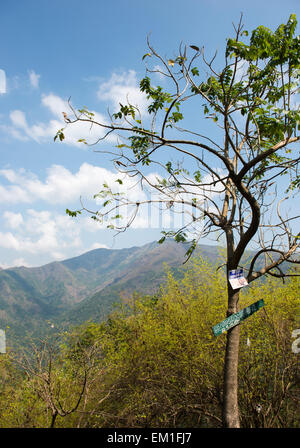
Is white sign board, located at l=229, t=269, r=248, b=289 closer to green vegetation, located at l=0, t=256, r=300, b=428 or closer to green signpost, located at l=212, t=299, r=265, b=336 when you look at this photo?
green signpost, located at l=212, t=299, r=265, b=336

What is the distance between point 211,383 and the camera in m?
5.79

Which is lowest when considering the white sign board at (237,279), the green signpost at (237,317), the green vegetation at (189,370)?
the green vegetation at (189,370)

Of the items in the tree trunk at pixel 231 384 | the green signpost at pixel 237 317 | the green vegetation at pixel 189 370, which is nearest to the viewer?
the green signpost at pixel 237 317

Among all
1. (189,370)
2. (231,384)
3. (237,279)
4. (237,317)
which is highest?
(237,279)

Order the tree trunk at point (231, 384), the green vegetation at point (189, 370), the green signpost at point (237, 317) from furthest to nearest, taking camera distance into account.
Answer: the green vegetation at point (189, 370) < the tree trunk at point (231, 384) < the green signpost at point (237, 317)

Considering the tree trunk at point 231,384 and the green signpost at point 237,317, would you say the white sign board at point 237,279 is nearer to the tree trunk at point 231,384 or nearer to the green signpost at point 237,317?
the green signpost at point 237,317

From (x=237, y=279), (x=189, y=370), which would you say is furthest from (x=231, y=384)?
(x=189, y=370)

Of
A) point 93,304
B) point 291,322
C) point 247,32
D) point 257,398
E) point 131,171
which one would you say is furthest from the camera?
point 93,304

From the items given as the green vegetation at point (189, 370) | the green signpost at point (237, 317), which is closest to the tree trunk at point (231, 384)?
the green signpost at point (237, 317)

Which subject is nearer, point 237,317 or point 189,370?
point 237,317

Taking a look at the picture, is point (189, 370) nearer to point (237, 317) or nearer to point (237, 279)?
point (237, 317)
